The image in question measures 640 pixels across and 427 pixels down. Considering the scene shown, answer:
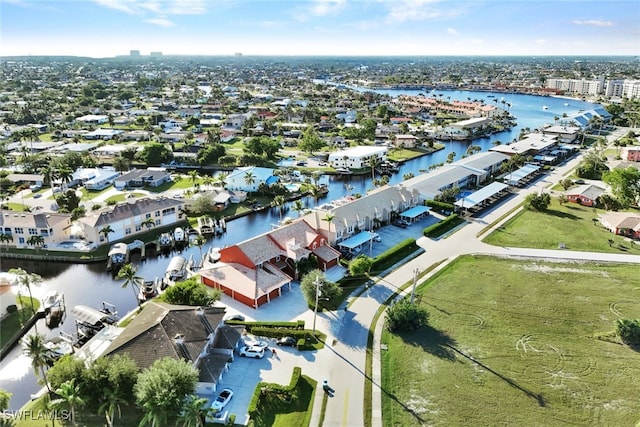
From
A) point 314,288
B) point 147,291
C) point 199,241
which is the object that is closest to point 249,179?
point 199,241

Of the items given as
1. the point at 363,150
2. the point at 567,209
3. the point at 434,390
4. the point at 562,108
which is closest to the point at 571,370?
the point at 434,390

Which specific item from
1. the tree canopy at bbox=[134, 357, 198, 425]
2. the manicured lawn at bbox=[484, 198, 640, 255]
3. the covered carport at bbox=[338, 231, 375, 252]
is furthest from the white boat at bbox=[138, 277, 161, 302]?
the manicured lawn at bbox=[484, 198, 640, 255]

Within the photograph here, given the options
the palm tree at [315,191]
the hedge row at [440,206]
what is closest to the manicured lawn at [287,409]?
the hedge row at [440,206]

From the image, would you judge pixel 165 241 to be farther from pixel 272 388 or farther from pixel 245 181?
pixel 272 388

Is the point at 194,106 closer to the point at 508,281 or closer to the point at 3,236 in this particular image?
the point at 3,236

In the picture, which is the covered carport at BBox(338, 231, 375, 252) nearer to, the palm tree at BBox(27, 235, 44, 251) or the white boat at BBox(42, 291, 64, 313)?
the white boat at BBox(42, 291, 64, 313)
